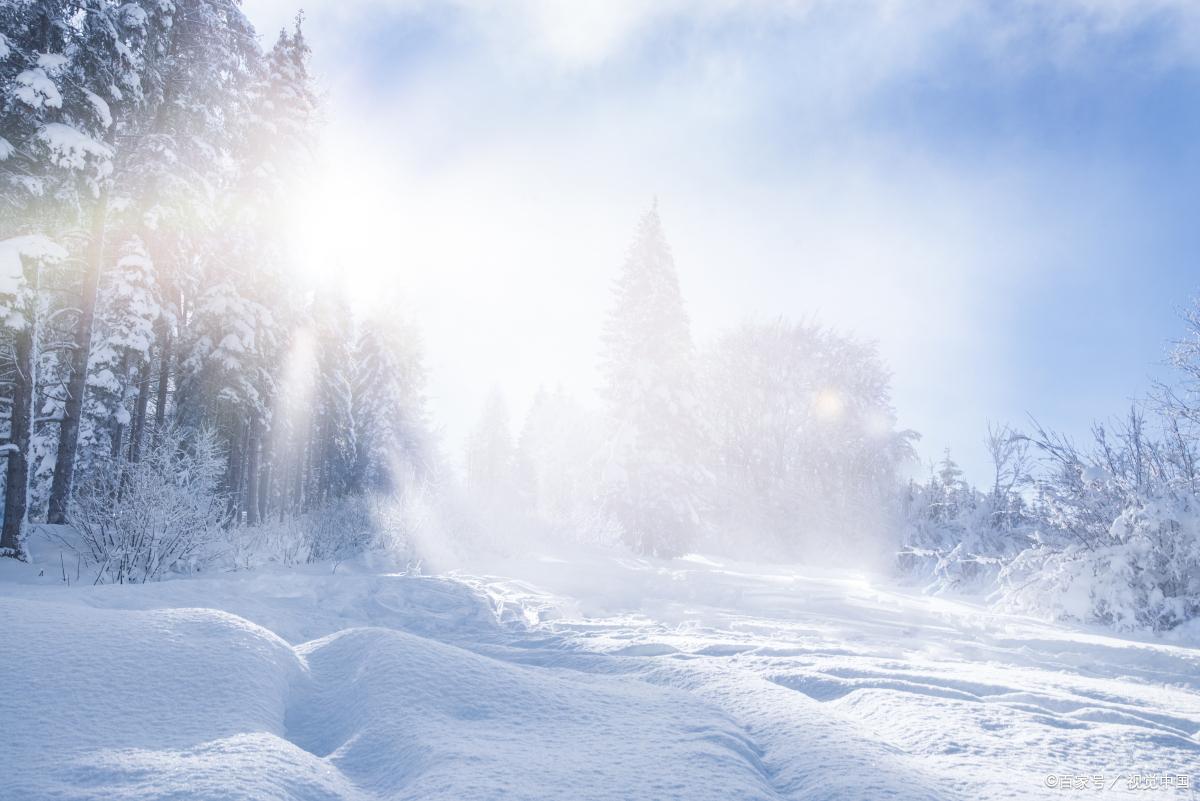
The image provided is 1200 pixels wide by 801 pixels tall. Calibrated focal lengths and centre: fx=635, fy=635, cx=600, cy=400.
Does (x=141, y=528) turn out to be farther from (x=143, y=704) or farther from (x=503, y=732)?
(x=503, y=732)

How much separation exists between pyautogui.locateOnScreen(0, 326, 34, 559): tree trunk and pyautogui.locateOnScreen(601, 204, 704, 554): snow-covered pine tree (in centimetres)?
1570

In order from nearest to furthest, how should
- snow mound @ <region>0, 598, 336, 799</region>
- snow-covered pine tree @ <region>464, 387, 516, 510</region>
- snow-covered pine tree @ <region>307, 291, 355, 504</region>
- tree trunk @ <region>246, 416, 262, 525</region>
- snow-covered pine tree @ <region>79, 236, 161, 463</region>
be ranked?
snow mound @ <region>0, 598, 336, 799</region> < snow-covered pine tree @ <region>79, 236, 161, 463</region> < tree trunk @ <region>246, 416, 262, 525</region> < snow-covered pine tree @ <region>307, 291, 355, 504</region> < snow-covered pine tree @ <region>464, 387, 516, 510</region>

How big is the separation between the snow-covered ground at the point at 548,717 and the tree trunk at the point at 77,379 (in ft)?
22.9

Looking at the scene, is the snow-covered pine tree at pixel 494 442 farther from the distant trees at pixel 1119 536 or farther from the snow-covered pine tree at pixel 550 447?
the distant trees at pixel 1119 536

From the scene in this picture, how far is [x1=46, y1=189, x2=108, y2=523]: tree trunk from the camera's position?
34.9 ft

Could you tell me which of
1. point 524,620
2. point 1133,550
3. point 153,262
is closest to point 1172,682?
point 1133,550

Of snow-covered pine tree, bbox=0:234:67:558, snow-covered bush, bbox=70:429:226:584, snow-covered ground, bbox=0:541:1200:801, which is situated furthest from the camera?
snow-covered pine tree, bbox=0:234:67:558

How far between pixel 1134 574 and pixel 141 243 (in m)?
19.4

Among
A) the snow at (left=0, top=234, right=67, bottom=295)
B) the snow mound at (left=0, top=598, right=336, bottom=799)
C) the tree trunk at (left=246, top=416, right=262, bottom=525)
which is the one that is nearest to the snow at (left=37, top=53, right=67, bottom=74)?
the snow at (left=0, top=234, right=67, bottom=295)

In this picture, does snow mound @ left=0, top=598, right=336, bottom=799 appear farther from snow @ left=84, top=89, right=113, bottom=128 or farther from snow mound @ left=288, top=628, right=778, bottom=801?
snow @ left=84, top=89, right=113, bottom=128

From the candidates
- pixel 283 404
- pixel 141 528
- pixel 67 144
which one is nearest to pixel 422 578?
pixel 141 528

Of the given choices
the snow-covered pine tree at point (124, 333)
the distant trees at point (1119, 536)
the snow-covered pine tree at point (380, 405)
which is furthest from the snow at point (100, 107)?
the snow-covered pine tree at point (380, 405)

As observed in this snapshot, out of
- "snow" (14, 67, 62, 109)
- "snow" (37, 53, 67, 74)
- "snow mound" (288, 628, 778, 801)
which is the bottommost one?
"snow mound" (288, 628, 778, 801)

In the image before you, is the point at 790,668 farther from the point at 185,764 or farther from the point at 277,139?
the point at 277,139
